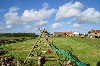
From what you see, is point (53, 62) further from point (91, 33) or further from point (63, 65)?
point (91, 33)

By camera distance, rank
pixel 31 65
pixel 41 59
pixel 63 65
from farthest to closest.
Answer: pixel 31 65
pixel 63 65
pixel 41 59

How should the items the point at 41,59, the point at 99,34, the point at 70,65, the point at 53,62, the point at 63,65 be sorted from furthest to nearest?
the point at 99,34
the point at 53,62
the point at 63,65
the point at 70,65
the point at 41,59

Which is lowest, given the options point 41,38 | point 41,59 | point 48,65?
point 48,65

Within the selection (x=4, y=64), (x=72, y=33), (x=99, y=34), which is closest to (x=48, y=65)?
(x=4, y=64)

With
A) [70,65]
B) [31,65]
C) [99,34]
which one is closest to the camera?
[70,65]

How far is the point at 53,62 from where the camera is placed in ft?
70.2

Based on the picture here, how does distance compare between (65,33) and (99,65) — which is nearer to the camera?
(99,65)

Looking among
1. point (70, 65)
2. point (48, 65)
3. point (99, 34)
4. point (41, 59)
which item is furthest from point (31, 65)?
point (99, 34)

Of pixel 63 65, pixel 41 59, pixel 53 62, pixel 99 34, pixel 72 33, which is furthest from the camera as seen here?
pixel 72 33

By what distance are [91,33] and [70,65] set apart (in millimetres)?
130413

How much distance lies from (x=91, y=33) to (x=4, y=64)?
13060cm

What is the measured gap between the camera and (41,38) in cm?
1561

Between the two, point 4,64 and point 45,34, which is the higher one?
point 45,34

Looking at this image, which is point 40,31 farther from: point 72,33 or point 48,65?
point 72,33
